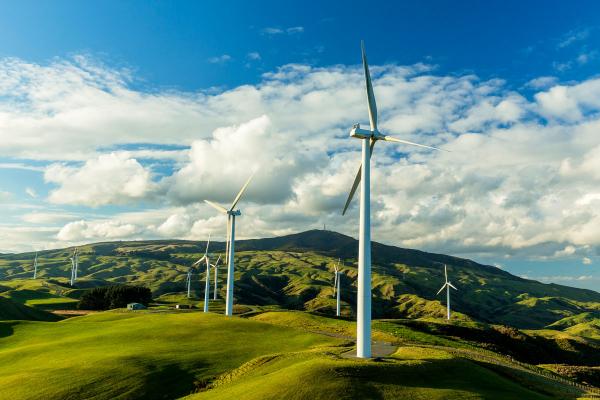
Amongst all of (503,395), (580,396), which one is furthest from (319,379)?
(580,396)

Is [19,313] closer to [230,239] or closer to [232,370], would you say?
[230,239]


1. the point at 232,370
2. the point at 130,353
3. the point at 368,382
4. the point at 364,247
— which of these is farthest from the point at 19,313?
the point at 368,382

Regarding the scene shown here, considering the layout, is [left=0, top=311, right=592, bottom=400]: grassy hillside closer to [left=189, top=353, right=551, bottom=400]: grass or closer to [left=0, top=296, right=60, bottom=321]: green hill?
[left=189, top=353, right=551, bottom=400]: grass

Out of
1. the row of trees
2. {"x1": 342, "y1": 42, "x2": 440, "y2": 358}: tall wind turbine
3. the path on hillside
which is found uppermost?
{"x1": 342, "y1": 42, "x2": 440, "y2": 358}: tall wind turbine

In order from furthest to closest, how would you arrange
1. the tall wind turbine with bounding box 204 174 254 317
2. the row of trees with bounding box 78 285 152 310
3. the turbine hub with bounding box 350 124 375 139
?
the row of trees with bounding box 78 285 152 310 < the tall wind turbine with bounding box 204 174 254 317 < the turbine hub with bounding box 350 124 375 139

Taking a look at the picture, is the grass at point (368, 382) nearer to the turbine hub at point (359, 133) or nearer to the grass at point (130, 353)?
the grass at point (130, 353)

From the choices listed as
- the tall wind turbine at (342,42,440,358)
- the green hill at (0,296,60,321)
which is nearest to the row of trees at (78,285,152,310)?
the green hill at (0,296,60,321)

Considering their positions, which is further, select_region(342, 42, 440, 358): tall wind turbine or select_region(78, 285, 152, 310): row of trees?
select_region(78, 285, 152, 310): row of trees

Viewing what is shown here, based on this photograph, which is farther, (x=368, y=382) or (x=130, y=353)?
(x=130, y=353)

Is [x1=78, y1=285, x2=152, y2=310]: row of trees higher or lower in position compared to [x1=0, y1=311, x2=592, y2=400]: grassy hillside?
lower
